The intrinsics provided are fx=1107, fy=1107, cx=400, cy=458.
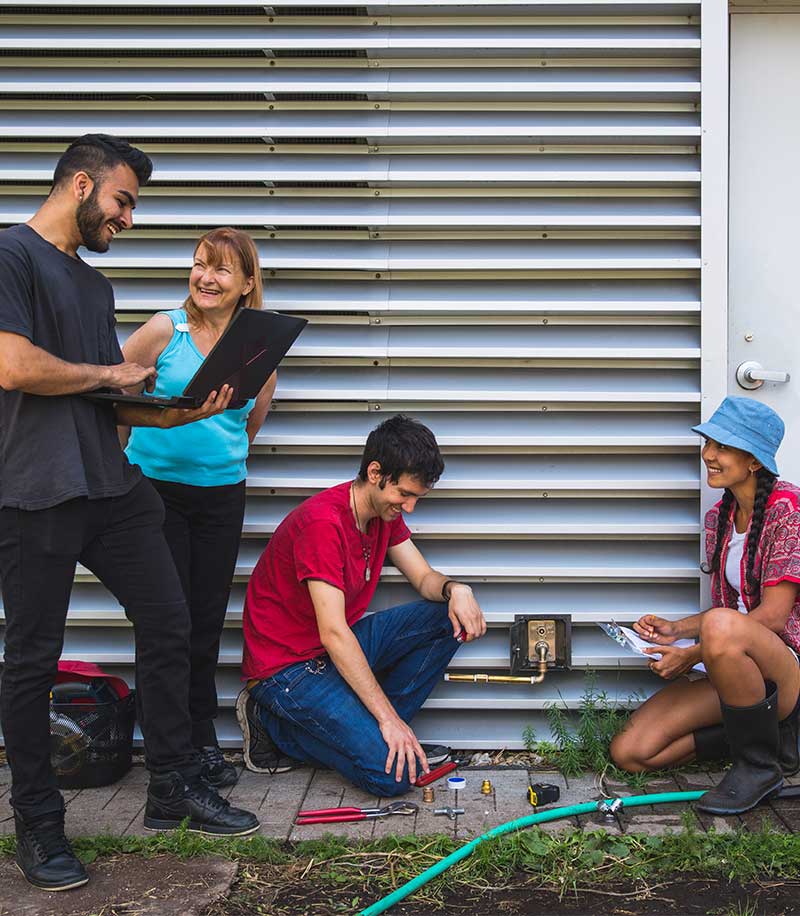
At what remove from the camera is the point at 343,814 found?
3682 mm

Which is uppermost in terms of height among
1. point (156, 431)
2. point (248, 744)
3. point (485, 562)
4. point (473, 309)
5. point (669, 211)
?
point (669, 211)

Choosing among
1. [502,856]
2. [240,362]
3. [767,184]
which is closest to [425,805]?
[502,856]

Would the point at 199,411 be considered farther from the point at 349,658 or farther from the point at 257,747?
the point at 257,747

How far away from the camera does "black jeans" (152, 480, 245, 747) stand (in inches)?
156

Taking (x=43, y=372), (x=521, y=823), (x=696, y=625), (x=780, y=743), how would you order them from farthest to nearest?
(x=696, y=625) < (x=780, y=743) < (x=521, y=823) < (x=43, y=372)

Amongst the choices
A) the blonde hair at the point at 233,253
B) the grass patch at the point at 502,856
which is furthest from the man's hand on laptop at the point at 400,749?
the blonde hair at the point at 233,253

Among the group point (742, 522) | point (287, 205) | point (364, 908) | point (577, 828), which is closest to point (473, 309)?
point (287, 205)

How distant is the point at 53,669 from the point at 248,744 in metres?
1.16

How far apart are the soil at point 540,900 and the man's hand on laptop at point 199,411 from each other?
143 cm

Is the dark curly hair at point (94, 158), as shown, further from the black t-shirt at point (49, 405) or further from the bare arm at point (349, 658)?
the bare arm at point (349, 658)

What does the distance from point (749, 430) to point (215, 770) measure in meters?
2.28

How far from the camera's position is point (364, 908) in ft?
10.1

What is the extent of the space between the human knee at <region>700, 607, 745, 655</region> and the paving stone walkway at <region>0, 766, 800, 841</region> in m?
0.54

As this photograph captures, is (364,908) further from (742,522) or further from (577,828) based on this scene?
(742,522)
